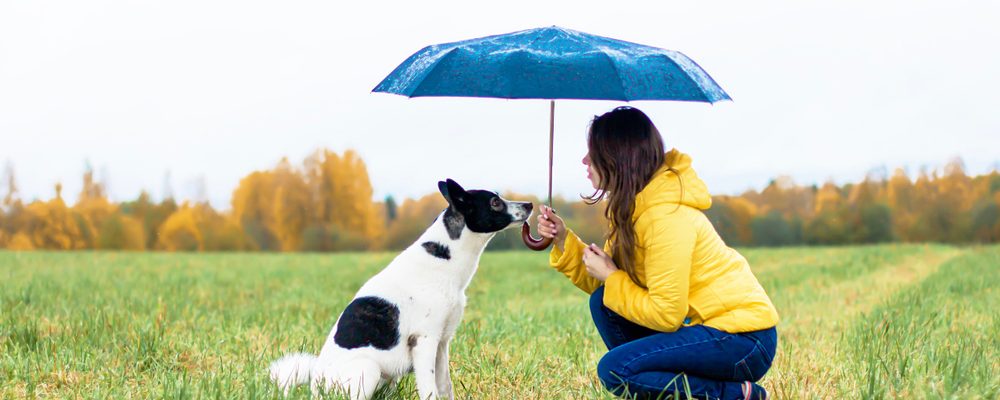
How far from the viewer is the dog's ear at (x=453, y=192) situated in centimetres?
448

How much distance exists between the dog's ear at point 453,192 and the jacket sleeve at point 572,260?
0.68m


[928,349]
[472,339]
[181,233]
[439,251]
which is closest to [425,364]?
[439,251]

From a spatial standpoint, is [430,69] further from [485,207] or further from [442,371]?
[442,371]

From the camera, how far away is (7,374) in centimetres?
580

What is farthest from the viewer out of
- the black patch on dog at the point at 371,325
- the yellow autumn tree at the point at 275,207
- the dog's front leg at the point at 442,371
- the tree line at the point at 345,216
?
the yellow autumn tree at the point at 275,207

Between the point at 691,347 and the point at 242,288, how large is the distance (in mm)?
10364

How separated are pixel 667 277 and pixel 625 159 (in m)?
0.63

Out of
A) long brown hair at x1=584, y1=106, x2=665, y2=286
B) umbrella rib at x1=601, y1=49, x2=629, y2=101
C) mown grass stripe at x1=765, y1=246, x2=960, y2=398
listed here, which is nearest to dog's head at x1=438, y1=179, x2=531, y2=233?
long brown hair at x1=584, y1=106, x2=665, y2=286

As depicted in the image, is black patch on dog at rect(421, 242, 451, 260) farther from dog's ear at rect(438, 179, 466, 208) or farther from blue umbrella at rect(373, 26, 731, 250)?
blue umbrella at rect(373, 26, 731, 250)

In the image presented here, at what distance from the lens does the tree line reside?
29391mm

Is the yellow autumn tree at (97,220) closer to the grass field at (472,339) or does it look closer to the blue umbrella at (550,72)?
the grass field at (472,339)

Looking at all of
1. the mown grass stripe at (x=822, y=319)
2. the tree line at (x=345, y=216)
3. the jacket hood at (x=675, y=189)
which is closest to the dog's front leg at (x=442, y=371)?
the jacket hood at (x=675, y=189)

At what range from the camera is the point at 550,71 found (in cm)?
441

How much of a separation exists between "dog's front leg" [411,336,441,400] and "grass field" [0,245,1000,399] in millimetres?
454
